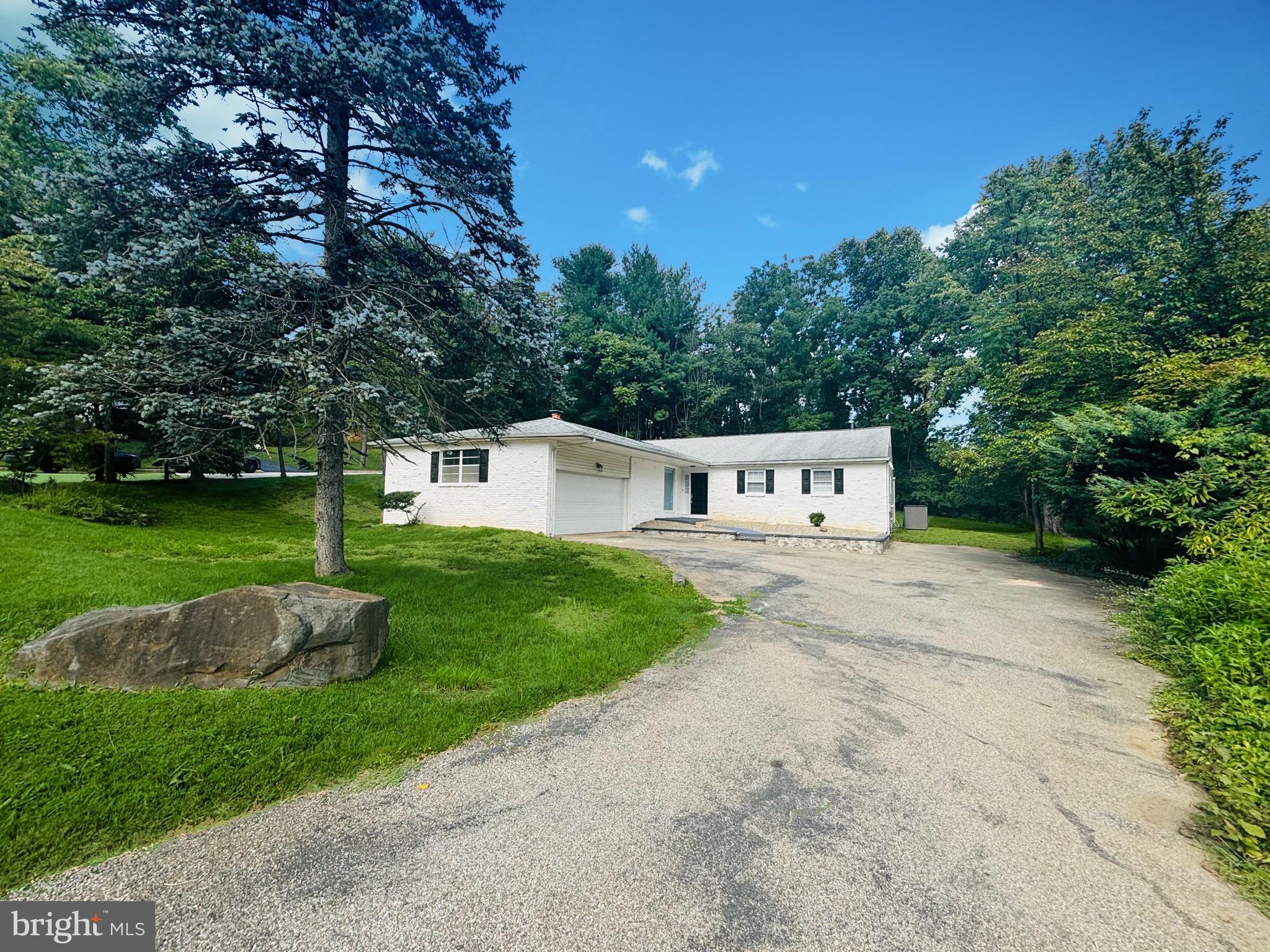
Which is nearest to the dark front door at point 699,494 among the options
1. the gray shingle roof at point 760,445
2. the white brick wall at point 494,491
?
the gray shingle roof at point 760,445

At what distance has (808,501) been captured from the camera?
61.9ft

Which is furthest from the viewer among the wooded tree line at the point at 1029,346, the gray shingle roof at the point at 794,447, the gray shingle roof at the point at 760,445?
the gray shingle roof at the point at 794,447

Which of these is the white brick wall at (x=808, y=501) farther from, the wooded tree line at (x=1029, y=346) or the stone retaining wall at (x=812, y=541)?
the wooded tree line at (x=1029, y=346)

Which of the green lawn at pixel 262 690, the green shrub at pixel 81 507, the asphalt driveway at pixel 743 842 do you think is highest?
the green shrub at pixel 81 507

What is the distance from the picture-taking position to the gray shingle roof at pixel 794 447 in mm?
18438

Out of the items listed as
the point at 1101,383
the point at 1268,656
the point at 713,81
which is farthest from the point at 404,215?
the point at 1101,383

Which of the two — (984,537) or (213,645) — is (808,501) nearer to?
(984,537)

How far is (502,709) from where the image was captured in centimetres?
350

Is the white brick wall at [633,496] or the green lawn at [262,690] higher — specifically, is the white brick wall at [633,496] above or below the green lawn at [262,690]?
above

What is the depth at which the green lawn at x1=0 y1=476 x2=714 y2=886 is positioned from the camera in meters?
2.29

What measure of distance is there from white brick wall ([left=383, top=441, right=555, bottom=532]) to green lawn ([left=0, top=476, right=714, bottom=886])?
4.68m

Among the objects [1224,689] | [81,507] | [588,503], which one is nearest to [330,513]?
[81,507]

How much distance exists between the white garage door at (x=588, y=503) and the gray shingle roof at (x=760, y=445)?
1.59 m

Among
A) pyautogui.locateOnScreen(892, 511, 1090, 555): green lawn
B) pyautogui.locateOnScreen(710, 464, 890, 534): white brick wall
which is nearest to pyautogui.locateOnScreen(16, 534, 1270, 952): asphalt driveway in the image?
pyautogui.locateOnScreen(710, 464, 890, 534): white brick wall
